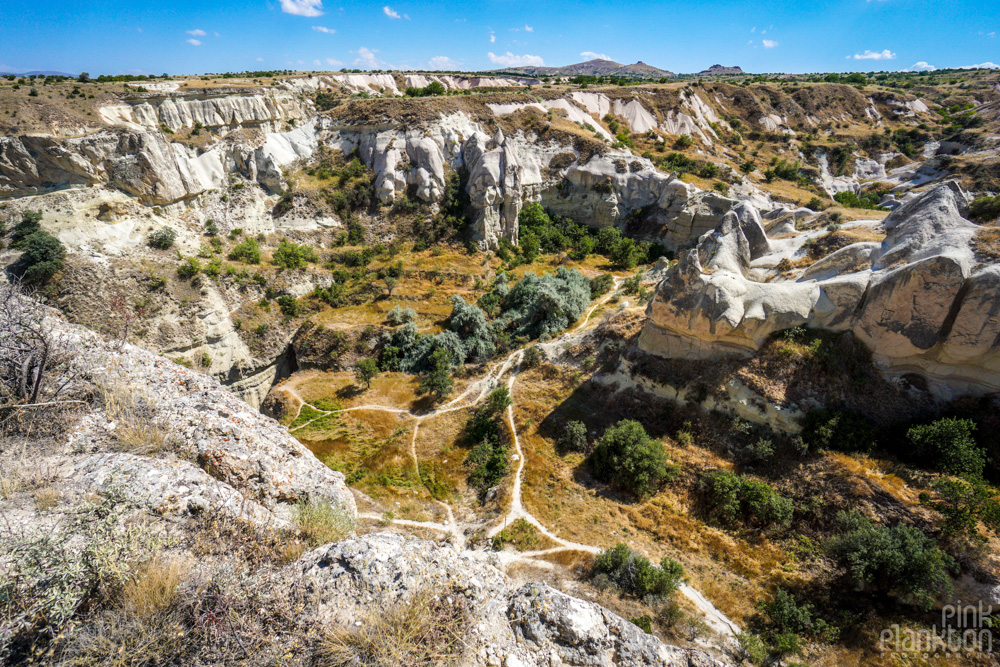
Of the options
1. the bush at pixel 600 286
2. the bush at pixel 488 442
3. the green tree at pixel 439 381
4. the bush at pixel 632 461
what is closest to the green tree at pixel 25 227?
the green tree at pixel 439 381

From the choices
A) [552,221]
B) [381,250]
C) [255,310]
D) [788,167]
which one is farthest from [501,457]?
[788,167]

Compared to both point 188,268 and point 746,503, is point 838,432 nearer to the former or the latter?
point 746,503

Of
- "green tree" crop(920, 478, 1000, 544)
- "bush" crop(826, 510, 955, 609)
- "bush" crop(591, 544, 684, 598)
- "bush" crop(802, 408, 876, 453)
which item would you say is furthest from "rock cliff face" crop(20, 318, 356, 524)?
"green tree" crop(920, 478, 1000, 544)

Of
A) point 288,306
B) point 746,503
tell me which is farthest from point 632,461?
point 288,306

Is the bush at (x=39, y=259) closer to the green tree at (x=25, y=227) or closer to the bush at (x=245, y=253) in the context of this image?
the green tree at (x=25, y=227)

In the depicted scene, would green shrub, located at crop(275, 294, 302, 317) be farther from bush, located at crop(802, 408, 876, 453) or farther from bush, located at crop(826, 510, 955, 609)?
bush, located at crop(826, 510, 955, 609)

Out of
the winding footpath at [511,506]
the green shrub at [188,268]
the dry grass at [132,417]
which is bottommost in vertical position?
the winding footpath at [511,506]
